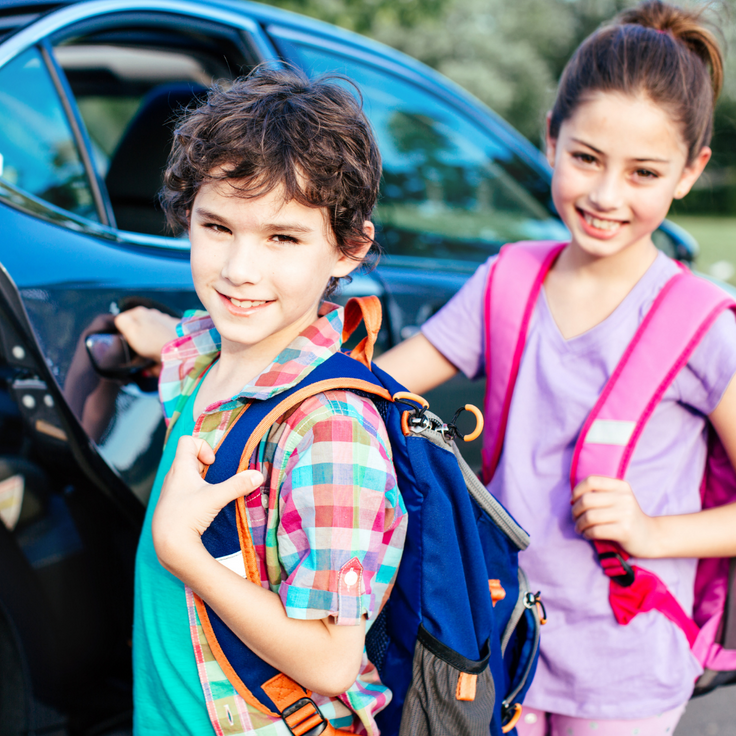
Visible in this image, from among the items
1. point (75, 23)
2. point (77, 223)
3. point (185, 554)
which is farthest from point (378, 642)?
point (75, 23)

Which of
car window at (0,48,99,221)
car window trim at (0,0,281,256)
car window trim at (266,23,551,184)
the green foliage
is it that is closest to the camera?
car window trim at (0,0,281,256)

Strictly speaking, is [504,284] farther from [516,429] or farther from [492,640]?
[492,640]

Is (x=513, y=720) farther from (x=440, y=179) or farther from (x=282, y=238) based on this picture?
(x=440, y=179)

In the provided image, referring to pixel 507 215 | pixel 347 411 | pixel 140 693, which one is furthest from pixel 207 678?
pixel 507 215

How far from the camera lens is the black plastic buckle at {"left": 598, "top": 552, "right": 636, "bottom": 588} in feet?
4.52

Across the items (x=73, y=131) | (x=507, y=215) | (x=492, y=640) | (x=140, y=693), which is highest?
(x=507, y=215)

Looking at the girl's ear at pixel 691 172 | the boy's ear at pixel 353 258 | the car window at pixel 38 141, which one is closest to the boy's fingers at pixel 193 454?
the boy's ear at pixel 353 258

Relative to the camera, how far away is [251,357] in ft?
4.05

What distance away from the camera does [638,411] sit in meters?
1.36

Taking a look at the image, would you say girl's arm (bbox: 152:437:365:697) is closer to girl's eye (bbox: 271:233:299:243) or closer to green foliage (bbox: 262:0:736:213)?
girl's eye (bbox: 271:233:299:243)

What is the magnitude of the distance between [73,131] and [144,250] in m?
0.42

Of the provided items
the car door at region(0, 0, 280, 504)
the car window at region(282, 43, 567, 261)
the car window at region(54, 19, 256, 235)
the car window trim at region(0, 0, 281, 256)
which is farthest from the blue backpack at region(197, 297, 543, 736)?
the car window at region(282, 43, 567, 261)

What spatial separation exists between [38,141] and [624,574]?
1.83m

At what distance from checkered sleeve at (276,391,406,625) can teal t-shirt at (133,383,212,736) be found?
22 centimetres
